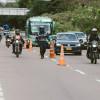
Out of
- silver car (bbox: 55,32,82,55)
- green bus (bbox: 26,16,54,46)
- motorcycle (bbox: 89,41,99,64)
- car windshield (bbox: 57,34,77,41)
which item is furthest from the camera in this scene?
green bus (bbox: 26,16,54,46)

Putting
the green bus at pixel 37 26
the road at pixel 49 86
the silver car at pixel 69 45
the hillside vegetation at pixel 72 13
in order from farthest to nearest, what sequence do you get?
the hillside vegetation at pixel 72 13, the green bus at pixel 37 26, the silver car at pixel 69 45, the road at pixel 49 86

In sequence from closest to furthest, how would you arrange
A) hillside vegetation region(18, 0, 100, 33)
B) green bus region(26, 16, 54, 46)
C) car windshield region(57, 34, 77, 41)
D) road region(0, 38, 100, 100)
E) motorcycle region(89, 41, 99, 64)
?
1. road region(0, 38, 100, 100)
2. motorcycle region(89, 41, 99, 64)
3. car windshield region(57, 34, 77, 41)
4. green bus region(26, 16, 54, 46)
5. hillside vegetation region(18, 0, 100, 33)

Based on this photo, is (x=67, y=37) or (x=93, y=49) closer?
(x=93, y=49)

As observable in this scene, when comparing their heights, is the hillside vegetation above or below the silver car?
above

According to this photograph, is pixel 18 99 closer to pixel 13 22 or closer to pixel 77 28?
pixel 77 28

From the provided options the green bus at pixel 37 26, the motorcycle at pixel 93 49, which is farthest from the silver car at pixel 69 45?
the green bus at pixel 37 26

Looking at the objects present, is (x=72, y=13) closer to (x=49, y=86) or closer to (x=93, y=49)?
(x=93, y=49)

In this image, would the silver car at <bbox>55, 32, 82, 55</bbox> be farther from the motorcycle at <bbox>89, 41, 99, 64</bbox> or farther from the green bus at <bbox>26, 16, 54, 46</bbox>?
the green bus at <bbox>26, 16, 54, 46</bbox>

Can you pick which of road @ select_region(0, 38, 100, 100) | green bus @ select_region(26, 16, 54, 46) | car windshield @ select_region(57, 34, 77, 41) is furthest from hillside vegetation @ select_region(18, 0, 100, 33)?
road @ select_region(0, 38, 100, 100)

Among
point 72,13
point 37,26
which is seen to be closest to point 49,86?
point 37,26

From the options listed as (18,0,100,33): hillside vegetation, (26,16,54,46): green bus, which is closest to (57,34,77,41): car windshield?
(26,16,54,46): green bus

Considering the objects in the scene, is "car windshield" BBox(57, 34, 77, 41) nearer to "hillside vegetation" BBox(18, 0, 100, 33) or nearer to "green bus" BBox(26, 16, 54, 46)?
"green bus" BBox(26, 16, 54, 46)

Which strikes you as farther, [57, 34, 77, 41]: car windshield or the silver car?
[57, 34, 77, 41]: car windshield

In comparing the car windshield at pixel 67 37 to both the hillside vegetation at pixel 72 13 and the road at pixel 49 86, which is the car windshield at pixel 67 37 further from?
the hillside vegetation at pixel 72 13
